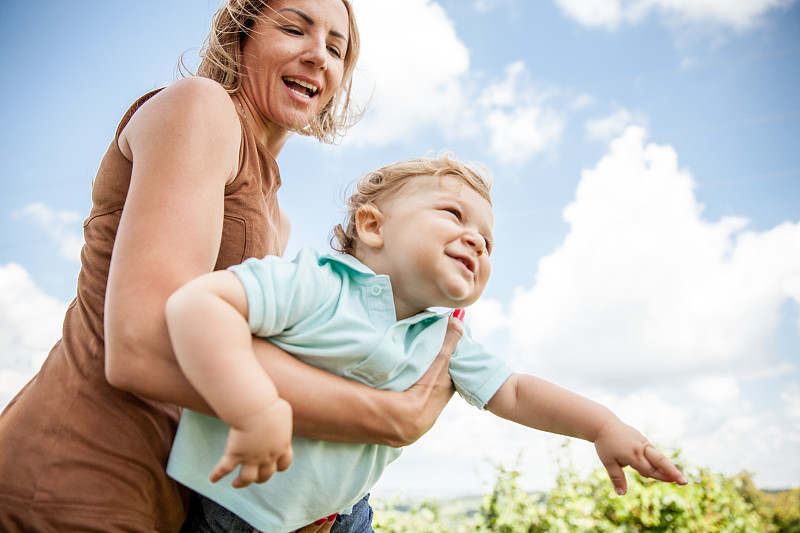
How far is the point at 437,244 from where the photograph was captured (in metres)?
1.51

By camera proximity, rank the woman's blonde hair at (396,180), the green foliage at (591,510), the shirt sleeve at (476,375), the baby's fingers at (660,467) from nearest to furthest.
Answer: the baby's fingers at (660,467) < the shirt sleeve at (476,375) < the woman's blonde hair at (396,180) < the green foliage at (591,510)

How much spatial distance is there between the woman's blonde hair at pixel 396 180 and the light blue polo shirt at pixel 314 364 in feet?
1.08

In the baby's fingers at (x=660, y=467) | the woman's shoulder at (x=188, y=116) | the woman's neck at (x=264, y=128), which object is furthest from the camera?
the woman's neck at (x=264, y=128)

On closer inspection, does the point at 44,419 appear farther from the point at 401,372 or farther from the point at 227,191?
the point at 401,372

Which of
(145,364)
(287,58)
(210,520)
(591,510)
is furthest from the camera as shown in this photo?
(591,510)

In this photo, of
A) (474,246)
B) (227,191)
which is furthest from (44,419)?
(474,246)

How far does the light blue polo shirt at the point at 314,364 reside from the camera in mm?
1285

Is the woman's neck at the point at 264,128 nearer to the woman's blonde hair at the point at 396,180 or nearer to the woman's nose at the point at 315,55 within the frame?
the woman's nose at the point at 315,55

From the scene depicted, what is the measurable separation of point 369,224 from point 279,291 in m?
0.49

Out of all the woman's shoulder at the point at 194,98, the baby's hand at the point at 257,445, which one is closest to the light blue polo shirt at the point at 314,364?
the baby's hand at the point at 257,445

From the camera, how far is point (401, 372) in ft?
4.75

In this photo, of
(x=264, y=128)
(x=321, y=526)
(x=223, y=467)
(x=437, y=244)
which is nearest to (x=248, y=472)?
(x=223, y=467)

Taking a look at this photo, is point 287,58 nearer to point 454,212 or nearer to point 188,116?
point 188,116

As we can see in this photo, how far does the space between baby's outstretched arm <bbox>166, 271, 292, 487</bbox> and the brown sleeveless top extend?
1.14ft
